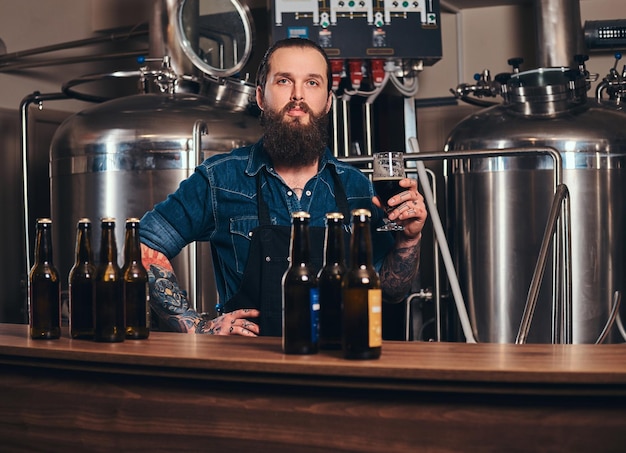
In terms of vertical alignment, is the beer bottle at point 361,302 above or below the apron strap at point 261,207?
below

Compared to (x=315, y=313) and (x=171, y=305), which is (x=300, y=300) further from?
(x=171, y=305)

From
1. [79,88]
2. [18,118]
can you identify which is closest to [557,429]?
[18,118]

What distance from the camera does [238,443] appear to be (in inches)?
64.0

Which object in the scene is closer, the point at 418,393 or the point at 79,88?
the point at 418,393

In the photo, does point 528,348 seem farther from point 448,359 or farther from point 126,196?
point 126,196

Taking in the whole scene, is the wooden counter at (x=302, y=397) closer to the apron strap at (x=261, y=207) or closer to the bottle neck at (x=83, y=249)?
the bottle neck at (x=83, y=249)

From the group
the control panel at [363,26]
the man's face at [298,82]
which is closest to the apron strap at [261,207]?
the man's face at [298,82]

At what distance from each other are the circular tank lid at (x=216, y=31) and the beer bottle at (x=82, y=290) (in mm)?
2455

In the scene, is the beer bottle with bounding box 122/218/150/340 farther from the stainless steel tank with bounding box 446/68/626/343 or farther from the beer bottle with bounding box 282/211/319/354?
the stainless steel tank with bounding box 446/68/626/343

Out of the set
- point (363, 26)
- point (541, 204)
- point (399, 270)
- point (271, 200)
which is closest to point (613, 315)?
point (541, 204)

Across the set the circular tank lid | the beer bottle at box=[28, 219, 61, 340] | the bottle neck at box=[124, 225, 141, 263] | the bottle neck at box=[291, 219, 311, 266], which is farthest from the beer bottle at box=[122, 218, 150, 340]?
the circular tank lid

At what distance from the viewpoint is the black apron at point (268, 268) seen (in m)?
2.44

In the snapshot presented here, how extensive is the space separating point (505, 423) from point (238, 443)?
19.1 inches

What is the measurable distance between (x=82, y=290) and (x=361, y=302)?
70 cm
